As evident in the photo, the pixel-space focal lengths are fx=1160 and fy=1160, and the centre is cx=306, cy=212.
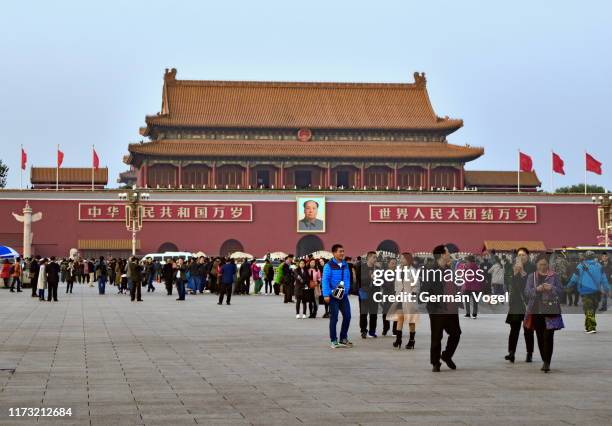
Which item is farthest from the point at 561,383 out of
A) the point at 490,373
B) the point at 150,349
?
the point at 150,349

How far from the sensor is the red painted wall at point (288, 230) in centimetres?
5456

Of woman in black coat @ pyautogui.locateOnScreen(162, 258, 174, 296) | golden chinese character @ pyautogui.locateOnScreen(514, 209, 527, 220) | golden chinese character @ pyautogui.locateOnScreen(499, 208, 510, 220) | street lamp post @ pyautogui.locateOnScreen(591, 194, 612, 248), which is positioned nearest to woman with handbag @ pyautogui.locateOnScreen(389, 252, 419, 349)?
woman in black coat @ pyautogui.locateOnScreen(162, 258, 174, 296)

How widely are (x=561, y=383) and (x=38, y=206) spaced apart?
46432mm

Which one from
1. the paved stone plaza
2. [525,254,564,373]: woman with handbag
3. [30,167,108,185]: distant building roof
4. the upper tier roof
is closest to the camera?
the paved stone plaza

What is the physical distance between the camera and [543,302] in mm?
12398

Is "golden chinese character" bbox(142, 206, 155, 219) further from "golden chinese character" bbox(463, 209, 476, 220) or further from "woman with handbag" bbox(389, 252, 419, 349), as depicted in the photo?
"woman with handbag" bbox(389, 252, 419, 349)

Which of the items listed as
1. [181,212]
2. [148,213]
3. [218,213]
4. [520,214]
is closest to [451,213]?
[520,214]

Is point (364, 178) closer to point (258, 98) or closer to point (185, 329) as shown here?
point (258, 98)

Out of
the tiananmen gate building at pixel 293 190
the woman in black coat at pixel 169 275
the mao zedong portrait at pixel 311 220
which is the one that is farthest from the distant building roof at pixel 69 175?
the woman in black coat at pixel 169 275

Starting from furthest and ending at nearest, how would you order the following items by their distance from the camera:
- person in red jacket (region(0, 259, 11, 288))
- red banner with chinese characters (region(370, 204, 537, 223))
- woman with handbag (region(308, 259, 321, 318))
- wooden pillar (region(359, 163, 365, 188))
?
wooden pillar (region(359, 163, 365, 188)), red banner with chinese characters (region(370, 204, 537, 223)), person in red jacket (region(0, 259, 11, 288)), woman with handbag (region(308, 259, 321, 318))

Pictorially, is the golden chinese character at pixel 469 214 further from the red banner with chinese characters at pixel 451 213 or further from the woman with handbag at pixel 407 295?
the woman with handbag at pixel 407 295

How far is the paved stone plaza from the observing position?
28.2ft

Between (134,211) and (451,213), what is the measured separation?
15776 mm

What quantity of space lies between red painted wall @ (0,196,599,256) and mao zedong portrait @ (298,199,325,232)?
381 mm
